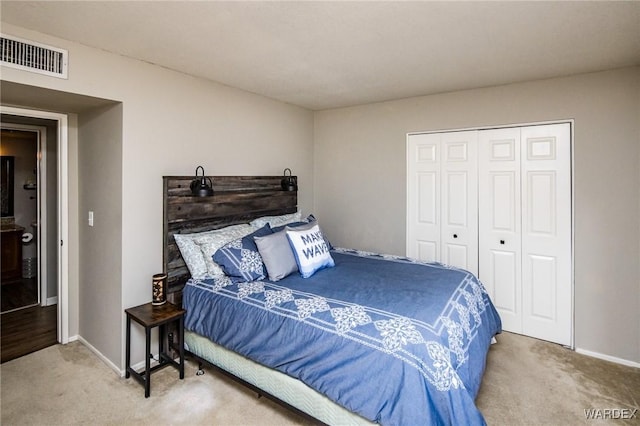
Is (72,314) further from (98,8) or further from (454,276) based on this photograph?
(454,276)

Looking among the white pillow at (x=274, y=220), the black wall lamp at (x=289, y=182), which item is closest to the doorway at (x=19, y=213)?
the white pillow at (x=274, y=220)

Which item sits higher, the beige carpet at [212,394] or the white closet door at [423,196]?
the white closet door at [423,196]

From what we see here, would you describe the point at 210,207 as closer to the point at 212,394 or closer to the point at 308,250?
the point at 308,250

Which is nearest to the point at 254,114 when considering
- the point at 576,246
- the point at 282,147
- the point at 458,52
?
the point at 282,147

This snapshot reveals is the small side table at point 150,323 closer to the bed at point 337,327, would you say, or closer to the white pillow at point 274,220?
the bed at point 337,327

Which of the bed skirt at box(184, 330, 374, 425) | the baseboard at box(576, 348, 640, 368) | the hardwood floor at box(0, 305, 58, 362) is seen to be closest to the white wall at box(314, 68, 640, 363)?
the baseboard at box(576, 348, 640, 368)

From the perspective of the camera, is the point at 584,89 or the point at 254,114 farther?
the point at 254,114

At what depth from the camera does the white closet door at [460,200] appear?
11.7ft

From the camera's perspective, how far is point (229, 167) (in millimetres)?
3428

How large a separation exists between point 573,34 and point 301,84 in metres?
2.16

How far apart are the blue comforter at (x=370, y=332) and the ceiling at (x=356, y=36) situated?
5.67 ft

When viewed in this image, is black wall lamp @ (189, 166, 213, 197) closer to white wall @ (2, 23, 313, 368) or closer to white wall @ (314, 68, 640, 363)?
white wall @ (2, 23, 313, 368)

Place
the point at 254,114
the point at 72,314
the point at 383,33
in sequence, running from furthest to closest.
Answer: the point at 254,114 → the point at 72,314 → the point at 383,33

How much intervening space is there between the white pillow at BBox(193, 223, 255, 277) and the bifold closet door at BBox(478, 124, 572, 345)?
2514mm
